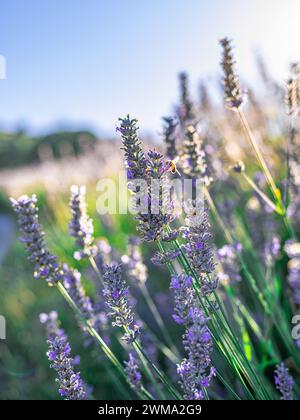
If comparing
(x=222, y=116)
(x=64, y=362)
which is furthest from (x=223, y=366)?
(x=222, y=116)

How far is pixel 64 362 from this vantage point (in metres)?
1.49

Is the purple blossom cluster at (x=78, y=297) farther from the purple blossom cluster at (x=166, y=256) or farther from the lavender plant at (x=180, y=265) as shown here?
the purple blossom cluster at (x=166, y=256)

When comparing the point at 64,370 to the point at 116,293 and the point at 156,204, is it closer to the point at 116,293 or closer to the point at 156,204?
the point at 116,293

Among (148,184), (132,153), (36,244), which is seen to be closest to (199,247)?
(148,184)

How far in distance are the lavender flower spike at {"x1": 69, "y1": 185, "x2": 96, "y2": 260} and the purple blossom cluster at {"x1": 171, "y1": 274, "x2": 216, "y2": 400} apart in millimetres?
579

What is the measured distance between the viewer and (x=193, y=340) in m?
1.34

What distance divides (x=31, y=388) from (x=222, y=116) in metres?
4.55

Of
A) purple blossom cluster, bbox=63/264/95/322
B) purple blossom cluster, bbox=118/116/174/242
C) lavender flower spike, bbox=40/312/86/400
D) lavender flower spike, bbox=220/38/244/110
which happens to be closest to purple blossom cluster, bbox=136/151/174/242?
purple blossom cluster, bbox=118/116/174/242

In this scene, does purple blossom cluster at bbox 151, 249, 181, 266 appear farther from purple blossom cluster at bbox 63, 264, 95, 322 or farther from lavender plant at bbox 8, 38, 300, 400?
purple blossom cluster at bbox 63, 264, 95, 322

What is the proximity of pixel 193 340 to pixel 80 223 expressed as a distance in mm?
751

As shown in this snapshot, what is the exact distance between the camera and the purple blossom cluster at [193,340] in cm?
135

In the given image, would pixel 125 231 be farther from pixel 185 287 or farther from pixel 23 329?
pixel 185 287

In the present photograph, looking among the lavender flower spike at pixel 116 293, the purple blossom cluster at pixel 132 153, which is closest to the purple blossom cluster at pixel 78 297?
the lavender flower spike at pixel 116 293

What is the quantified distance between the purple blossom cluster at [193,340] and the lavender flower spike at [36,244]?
536 millimetres
